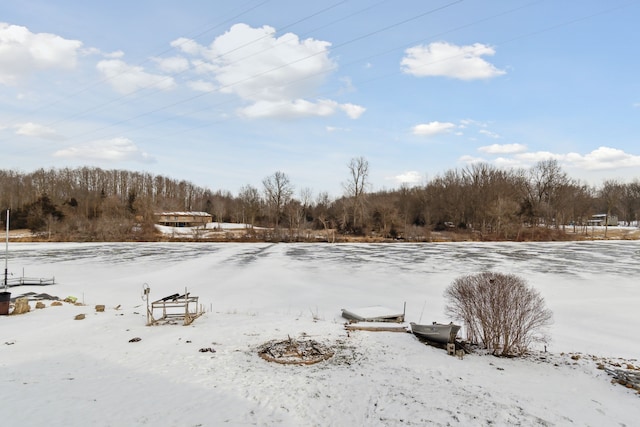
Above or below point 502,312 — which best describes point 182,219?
above

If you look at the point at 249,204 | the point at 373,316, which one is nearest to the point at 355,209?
the point at 249,204

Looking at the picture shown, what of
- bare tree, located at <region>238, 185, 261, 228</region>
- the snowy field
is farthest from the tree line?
the snowy field

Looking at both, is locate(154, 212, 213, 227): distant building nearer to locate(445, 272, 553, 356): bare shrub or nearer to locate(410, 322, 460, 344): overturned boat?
locate(410, 322, 460, 344): overturned boat

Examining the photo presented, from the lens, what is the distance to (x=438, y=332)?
9.42 m

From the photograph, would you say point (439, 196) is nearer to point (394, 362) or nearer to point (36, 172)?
point (394, 362)

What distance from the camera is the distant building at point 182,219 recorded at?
75.7m

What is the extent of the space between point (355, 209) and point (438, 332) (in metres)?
57.8

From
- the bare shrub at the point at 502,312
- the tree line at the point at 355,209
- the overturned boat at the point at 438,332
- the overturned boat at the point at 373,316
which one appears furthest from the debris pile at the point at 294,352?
the tree line at the point at 355,209

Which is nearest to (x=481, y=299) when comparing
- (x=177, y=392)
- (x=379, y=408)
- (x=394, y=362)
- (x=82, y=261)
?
(x=394, y=362)

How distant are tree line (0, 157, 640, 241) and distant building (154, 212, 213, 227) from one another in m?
3.12

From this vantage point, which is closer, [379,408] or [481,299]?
[379,408]

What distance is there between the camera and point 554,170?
74938 mm

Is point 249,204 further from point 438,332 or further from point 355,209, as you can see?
point 438,332

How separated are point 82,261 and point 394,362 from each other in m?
28.3
